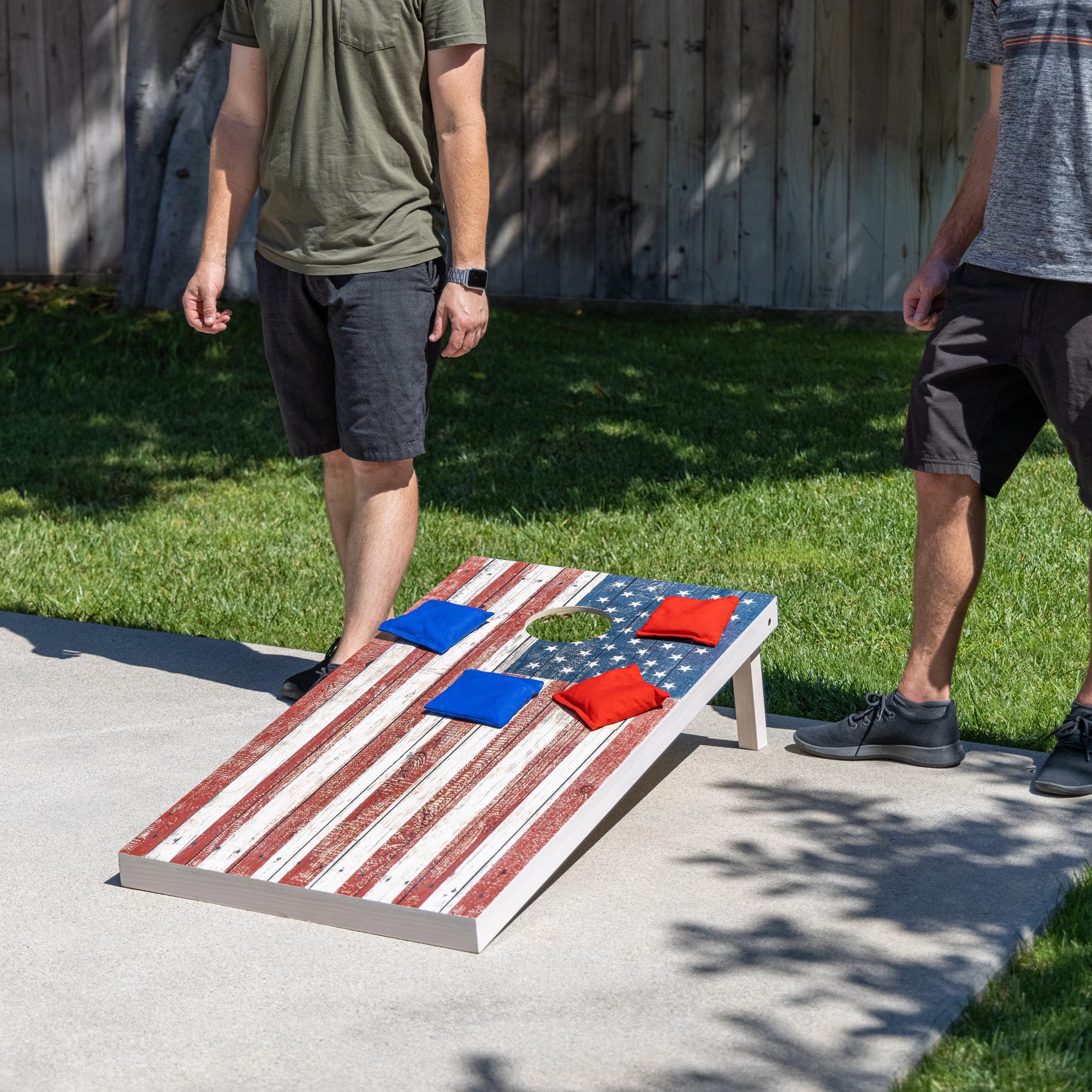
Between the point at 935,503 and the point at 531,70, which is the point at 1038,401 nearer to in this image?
the point at 935,503

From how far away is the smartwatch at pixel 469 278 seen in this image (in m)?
3.68

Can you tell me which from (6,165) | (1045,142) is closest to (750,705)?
(1045,142)

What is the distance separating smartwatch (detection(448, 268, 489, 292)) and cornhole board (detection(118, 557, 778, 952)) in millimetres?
826

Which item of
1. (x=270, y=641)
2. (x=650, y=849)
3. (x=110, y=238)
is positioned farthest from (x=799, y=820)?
(x=110, y=238)

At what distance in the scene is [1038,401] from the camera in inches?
136

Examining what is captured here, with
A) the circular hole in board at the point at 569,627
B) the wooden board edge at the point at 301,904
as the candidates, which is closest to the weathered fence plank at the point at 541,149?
the circular hole in board at the point at 569,627

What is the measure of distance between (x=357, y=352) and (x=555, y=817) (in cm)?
137

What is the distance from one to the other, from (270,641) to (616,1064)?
2.42m

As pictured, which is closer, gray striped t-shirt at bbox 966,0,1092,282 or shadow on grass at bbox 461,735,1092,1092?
shadow on grass at bbox 461,735,1092,1092

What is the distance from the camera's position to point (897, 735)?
3564 millimetres

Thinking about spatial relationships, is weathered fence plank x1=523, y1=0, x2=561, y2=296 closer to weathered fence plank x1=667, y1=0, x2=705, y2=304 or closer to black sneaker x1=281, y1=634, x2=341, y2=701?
weathered fence plank x1=667, y1=0, x2=705, y2=304

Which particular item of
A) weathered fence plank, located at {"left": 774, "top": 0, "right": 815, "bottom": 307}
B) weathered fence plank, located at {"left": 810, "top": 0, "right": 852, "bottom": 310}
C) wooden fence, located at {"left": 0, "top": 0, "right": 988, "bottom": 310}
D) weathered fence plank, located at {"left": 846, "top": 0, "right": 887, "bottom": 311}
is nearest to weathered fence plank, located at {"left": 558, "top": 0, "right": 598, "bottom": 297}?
wooden fence, located at {"left": 0, "top": 0, "right": 988, "bottom": 310}

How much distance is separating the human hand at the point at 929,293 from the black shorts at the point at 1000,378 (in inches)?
5.0

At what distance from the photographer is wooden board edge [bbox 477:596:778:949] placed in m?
2.71
